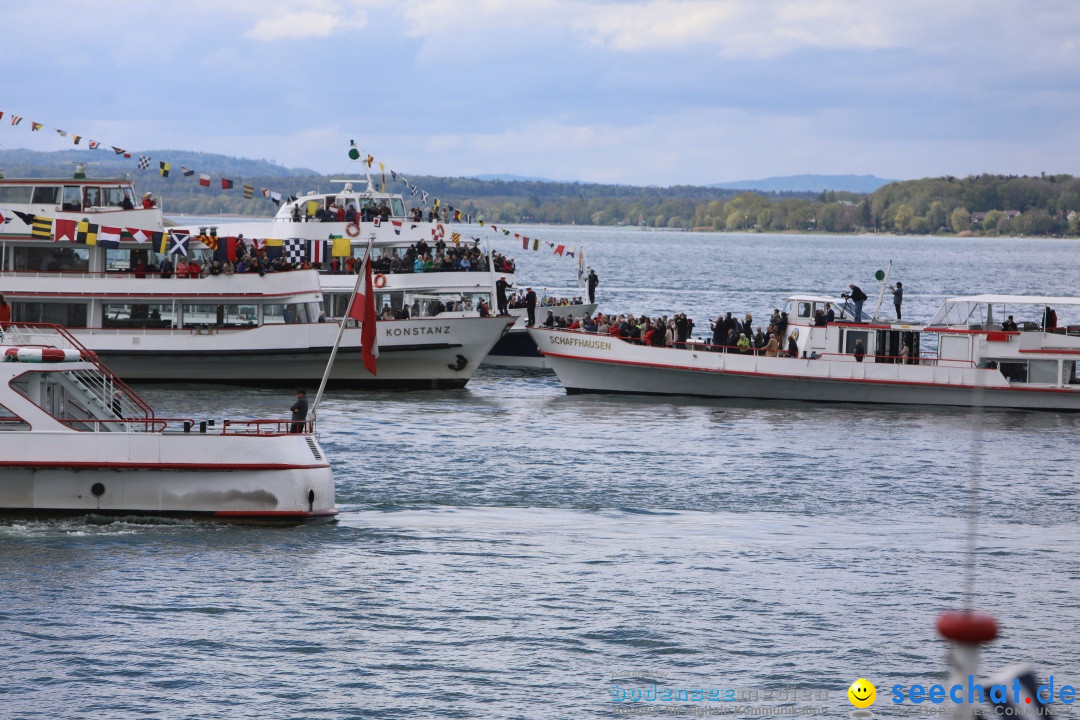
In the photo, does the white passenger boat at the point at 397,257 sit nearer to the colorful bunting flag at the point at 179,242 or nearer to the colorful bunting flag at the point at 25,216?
the colorful bunting flag at the point at 179,242

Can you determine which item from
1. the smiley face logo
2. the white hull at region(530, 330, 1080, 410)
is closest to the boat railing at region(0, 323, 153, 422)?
the smiley face logo

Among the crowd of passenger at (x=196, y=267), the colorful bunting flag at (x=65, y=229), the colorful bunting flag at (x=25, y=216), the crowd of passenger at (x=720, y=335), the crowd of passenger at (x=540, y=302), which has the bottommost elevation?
the crowd of passenger at (x=720, y=335)

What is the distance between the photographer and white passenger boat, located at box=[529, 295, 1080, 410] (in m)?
45.7

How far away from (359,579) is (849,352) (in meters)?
26.9

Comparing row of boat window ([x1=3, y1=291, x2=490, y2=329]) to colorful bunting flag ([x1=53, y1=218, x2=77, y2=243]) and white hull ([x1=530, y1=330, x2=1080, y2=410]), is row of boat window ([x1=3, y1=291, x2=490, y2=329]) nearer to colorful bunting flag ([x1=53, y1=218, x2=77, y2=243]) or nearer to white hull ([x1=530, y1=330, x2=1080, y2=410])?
colorful bunting flag ([x1=53, y1=218, x2=77, y2=243])

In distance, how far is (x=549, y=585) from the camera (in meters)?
→ 22.6

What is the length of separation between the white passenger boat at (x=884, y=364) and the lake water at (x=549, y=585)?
8508 mm

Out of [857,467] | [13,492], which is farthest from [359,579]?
[857,467]

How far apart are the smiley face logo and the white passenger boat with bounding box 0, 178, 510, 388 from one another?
30.0 meters

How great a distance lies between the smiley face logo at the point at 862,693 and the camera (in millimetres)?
15420

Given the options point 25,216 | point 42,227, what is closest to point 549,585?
point 42,227

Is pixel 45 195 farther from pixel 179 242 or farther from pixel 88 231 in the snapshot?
pixel 179 242

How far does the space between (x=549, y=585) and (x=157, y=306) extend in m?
26.7

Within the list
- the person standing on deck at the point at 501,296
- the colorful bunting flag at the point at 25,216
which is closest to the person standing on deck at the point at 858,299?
the person standing on deck at the point at 501,296
